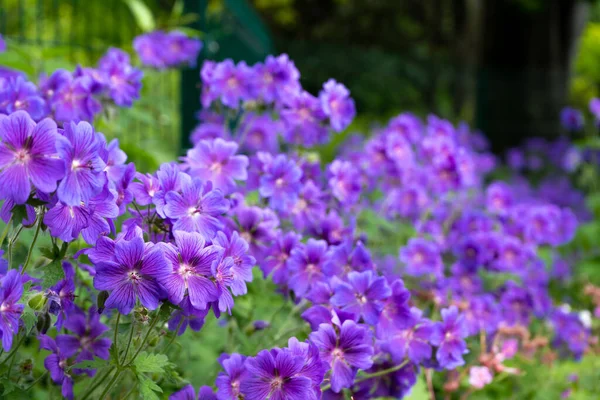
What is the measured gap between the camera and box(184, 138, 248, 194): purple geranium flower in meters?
1.94

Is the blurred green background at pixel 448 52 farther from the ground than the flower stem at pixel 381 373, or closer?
farther from the ground

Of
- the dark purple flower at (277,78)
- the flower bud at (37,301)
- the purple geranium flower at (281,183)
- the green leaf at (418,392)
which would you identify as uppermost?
the dark purple flower at (277,78)

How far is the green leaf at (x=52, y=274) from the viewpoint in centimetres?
139

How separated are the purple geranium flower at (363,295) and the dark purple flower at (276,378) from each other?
29cm

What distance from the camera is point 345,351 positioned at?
162 centimetres

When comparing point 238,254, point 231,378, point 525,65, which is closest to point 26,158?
point 238,254

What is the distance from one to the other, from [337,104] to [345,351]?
42.5 inches

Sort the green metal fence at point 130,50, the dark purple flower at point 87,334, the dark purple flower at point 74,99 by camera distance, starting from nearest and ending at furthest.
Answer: the dark purple flower at point 87,334, the dark purple flower at point 74,99, the green metal fence at point 130,50

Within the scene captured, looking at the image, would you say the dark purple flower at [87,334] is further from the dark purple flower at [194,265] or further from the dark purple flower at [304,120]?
the dark purple flower at [304,120]

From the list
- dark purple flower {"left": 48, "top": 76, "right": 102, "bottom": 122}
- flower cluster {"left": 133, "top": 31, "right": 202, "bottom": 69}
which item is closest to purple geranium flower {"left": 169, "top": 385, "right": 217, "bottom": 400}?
dark purple flower {"left": 48, "top": 76, "right": 102, "bottom": 122}

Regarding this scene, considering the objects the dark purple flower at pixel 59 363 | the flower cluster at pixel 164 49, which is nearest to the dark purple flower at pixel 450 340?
the dark purple flower at pixel 59 363

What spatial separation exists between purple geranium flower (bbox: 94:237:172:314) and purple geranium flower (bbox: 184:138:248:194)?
0.61 metres

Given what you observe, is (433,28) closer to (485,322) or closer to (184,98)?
(184,98)

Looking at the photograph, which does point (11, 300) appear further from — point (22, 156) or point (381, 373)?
point (381, 373)
